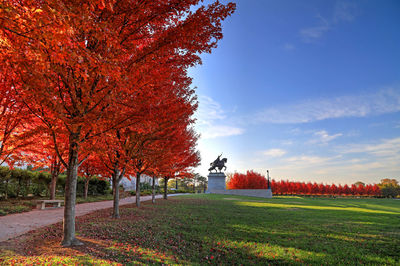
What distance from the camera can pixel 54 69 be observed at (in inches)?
183

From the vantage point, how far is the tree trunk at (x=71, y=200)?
532 cm

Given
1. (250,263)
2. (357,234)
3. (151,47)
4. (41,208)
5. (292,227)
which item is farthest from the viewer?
(41,208)

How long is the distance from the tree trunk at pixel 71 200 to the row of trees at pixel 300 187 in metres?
37.6

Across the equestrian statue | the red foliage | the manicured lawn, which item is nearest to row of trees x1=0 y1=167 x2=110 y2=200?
the manicured lawn

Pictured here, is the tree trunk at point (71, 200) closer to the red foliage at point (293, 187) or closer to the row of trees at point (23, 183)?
the row of trees at point (23, 183)

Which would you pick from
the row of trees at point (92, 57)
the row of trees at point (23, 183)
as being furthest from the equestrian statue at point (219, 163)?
the row of trees at point (92, 57)

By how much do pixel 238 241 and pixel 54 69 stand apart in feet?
21.6

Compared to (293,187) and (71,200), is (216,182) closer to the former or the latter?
(293,187)

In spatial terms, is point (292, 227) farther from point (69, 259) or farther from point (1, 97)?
point (1, 97)

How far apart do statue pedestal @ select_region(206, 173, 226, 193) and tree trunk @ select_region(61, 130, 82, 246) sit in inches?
1304

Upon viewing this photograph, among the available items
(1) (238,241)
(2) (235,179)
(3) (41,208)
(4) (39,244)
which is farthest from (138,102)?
(2) (235,179)

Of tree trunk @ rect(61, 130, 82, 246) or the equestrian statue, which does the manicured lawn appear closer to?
tree trunk @ rect(61, 130, 82, 246)

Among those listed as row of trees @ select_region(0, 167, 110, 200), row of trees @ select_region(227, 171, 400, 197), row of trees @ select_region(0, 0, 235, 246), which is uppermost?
row of trees @ select_region(0, 0, 235, 246)

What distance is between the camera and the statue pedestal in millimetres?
37281
